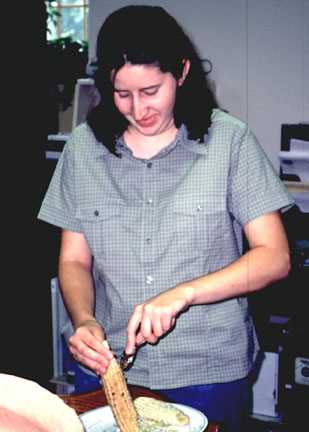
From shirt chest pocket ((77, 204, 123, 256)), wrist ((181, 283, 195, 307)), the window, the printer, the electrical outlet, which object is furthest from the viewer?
the window

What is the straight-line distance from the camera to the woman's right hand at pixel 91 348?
1.19m

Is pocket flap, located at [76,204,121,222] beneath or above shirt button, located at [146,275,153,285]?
above

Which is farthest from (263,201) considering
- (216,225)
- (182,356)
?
(182,356)

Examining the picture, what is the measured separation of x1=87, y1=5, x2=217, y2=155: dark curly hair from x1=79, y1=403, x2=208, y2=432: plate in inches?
28.1

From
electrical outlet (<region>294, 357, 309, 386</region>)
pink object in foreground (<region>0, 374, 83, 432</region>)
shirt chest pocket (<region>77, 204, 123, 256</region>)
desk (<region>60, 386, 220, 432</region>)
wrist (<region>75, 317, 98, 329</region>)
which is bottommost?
electrical outlet (<region>294, 357, 309, 386</region>)

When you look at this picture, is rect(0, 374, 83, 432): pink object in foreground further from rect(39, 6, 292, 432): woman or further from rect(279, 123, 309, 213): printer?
rect(279, 123, 309, 213): printer

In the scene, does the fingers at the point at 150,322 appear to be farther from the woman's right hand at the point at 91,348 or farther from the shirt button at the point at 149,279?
the shirt button at the point at 149,279

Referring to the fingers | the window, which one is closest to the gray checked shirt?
the fingers

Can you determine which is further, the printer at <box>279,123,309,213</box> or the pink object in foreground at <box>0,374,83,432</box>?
the printer at <box>279,123,309,213</box>

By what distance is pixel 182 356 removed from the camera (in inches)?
58.8

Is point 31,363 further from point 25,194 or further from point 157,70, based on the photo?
point 157,70

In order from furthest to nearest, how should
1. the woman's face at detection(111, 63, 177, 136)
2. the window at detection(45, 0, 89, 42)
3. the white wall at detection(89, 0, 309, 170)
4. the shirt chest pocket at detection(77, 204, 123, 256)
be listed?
the window at detection(45, 0, 89, 42) → the white wall at detection(89, 0, 309, 170) → the shirt chest pocket at detection(77, 204, 123, 256) → the woman's face at detection(111, 63, 177, 136)

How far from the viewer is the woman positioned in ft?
4.70

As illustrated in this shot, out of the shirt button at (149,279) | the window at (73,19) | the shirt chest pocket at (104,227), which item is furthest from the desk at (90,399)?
the window at (73,19)
